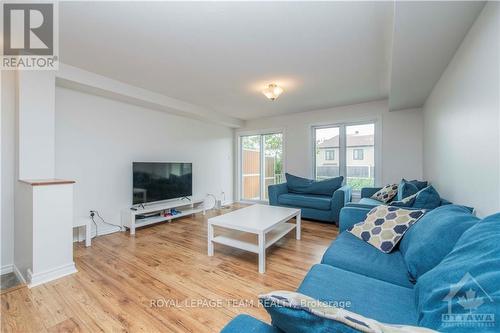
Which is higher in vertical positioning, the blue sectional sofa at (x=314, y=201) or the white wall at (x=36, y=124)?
the white wall at (x=36, y=124)

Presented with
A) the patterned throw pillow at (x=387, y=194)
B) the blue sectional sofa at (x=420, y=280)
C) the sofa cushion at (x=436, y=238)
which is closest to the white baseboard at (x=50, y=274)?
the blue sectional sofa at (x=420, y=280)

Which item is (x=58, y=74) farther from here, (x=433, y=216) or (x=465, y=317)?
(x=433, y=216)

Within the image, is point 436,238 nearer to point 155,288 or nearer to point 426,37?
point 426,37

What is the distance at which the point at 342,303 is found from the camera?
1068 mm

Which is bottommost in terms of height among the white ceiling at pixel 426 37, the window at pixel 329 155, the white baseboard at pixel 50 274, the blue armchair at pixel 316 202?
the white baseboard at pixel 50 274

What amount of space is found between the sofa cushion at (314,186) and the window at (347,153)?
579 millimetres

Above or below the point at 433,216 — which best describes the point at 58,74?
above

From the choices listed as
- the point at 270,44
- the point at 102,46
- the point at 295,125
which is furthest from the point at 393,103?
the point at 102,46

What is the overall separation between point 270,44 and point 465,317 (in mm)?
2390

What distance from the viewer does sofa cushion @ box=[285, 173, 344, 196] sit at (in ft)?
13.9

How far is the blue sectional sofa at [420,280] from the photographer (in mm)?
593

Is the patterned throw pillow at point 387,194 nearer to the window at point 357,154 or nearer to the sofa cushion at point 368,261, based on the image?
the window at point 357,154

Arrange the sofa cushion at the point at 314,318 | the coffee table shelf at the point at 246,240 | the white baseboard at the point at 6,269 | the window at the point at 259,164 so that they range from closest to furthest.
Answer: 1. the sofa cushion at the point at 314,318
2. the white baseboard at the point at 6,269
3. the coffee table shelf at the point at 246,240
4. the window at the point at 259,164

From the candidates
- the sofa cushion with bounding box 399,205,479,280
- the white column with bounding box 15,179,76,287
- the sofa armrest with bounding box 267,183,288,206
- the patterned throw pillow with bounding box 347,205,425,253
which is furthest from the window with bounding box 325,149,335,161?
the white column with bounding box 15,179,76,287
